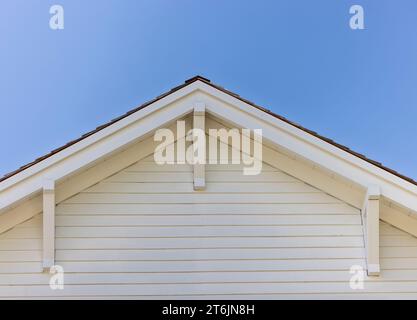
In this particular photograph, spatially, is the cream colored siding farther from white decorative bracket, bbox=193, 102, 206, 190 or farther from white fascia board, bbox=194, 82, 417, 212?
white fascia board, bbox=194, 82, 417, 212

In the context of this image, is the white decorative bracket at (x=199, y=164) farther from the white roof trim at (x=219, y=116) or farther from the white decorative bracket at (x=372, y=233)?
the white decorative bracket at (x=372, y=233)

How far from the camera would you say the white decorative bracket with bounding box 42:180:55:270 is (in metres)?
8.33

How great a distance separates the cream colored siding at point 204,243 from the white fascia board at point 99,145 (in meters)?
0.49

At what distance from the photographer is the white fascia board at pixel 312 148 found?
8.36 m

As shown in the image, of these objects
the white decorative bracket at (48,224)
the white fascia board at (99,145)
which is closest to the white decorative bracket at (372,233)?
the white fascia board at (99,145)

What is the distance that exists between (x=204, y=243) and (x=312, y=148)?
1643mm

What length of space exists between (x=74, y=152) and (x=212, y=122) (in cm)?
172

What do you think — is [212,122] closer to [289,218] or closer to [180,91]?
[180,91]

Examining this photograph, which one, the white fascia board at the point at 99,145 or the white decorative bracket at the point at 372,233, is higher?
the white fascia board at the point at 99,145

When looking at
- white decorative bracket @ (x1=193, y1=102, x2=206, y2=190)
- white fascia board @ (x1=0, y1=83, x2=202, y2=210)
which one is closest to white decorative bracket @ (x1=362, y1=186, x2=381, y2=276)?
white decorative bracket @ (x1=193, y1=102, x2=206, y2=190)

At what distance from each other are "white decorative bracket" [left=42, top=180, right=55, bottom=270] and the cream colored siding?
121mm

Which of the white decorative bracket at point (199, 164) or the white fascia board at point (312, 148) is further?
the white decorative bracket at point (199, 164)

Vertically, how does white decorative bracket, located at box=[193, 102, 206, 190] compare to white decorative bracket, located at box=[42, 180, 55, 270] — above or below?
above
